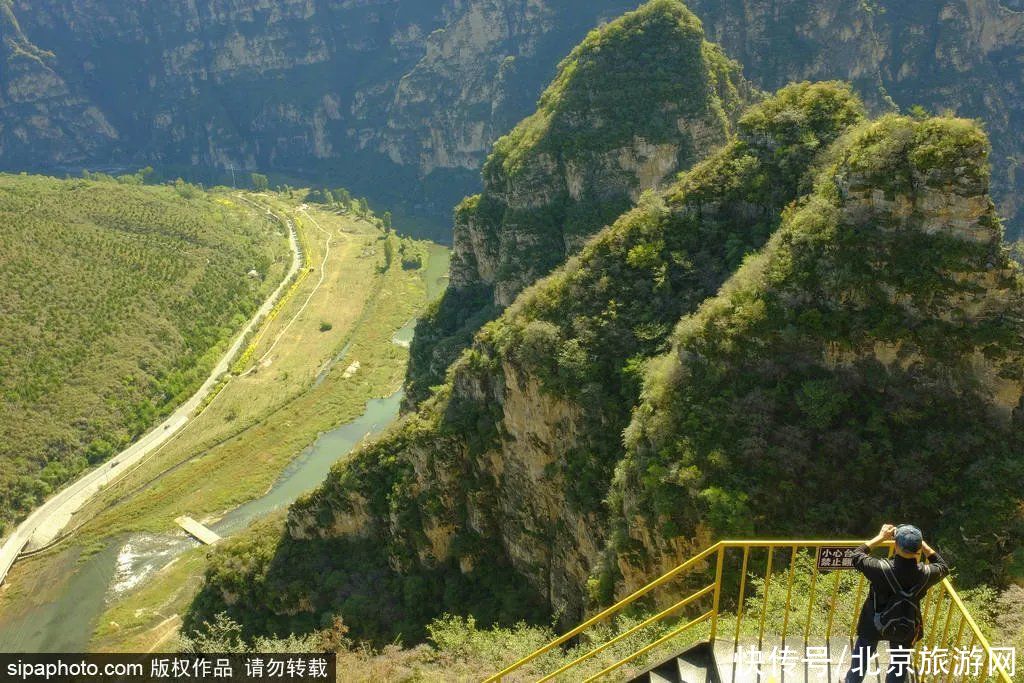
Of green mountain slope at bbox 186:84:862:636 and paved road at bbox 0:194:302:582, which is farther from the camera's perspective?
paved road at bbox 0:194:302:582

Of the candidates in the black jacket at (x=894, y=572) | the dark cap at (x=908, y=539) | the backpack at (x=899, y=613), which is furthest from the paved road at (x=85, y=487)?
the dark cap at (x=908, y=539)

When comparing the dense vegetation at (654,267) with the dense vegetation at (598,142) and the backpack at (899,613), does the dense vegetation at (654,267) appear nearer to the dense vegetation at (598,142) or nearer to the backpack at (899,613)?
the backpack at (899,613)

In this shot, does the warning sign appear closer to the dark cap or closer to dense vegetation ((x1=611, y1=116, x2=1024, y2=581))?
the dark cap

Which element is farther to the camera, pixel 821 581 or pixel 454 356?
pixel 454 356

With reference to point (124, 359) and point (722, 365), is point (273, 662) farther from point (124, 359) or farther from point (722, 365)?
point (124, 359)

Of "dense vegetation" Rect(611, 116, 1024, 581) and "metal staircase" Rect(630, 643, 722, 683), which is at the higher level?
"dense vegetation" Rect(611, 116, 1024, 581)

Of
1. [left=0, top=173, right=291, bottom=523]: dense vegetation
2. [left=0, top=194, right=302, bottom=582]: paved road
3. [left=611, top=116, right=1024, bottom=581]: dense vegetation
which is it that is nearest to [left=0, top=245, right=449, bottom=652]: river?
[left=0, top=194, right=302, bottom=582]: paved road

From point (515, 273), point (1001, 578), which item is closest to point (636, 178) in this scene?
point (515, 273)
